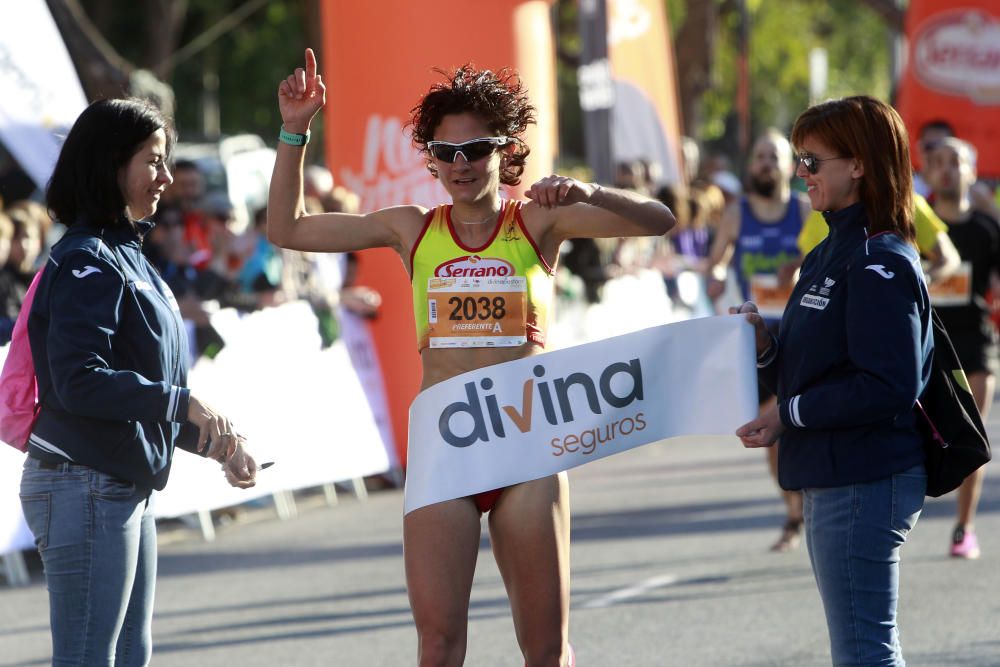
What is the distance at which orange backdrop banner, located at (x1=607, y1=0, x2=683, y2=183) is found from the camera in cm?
1616

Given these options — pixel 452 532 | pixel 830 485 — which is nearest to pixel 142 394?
pixel 452 532

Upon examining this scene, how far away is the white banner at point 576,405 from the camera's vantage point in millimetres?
4484

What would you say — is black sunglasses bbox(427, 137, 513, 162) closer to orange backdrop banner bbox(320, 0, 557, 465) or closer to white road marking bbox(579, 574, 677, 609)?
white road marking bbox(579, 574, 677, 609)

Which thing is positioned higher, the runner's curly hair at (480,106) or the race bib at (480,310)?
the runner's curly hair at (480,106)

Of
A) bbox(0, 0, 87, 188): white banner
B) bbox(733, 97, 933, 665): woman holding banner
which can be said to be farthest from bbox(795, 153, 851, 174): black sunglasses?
bbox(0, 0, 87, 188): white banner

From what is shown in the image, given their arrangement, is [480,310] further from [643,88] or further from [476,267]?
[643,88]

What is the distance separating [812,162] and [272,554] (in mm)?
5530

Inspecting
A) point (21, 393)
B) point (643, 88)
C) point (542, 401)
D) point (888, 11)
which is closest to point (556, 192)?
point (542, 401)

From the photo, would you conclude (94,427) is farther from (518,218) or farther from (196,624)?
(196,624)

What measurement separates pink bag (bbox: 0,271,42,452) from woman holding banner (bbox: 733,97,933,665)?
187 centimetres

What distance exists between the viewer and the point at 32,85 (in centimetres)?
902

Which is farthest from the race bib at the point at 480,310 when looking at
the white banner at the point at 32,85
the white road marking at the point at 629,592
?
the white banner at the point at 32,85

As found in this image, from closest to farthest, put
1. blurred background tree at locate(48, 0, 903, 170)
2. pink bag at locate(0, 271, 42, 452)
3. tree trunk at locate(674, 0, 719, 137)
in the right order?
1. pink bag at locate(0, 271, 42, 452)
2. tree trunk at locate(674, 0, 719, 137)
3. blurred background tree at locate(48, 0, 903, 170)

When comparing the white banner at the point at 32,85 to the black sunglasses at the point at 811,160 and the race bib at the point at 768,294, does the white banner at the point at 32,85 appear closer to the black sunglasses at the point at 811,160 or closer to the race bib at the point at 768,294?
the race bib at the point at 768,294
